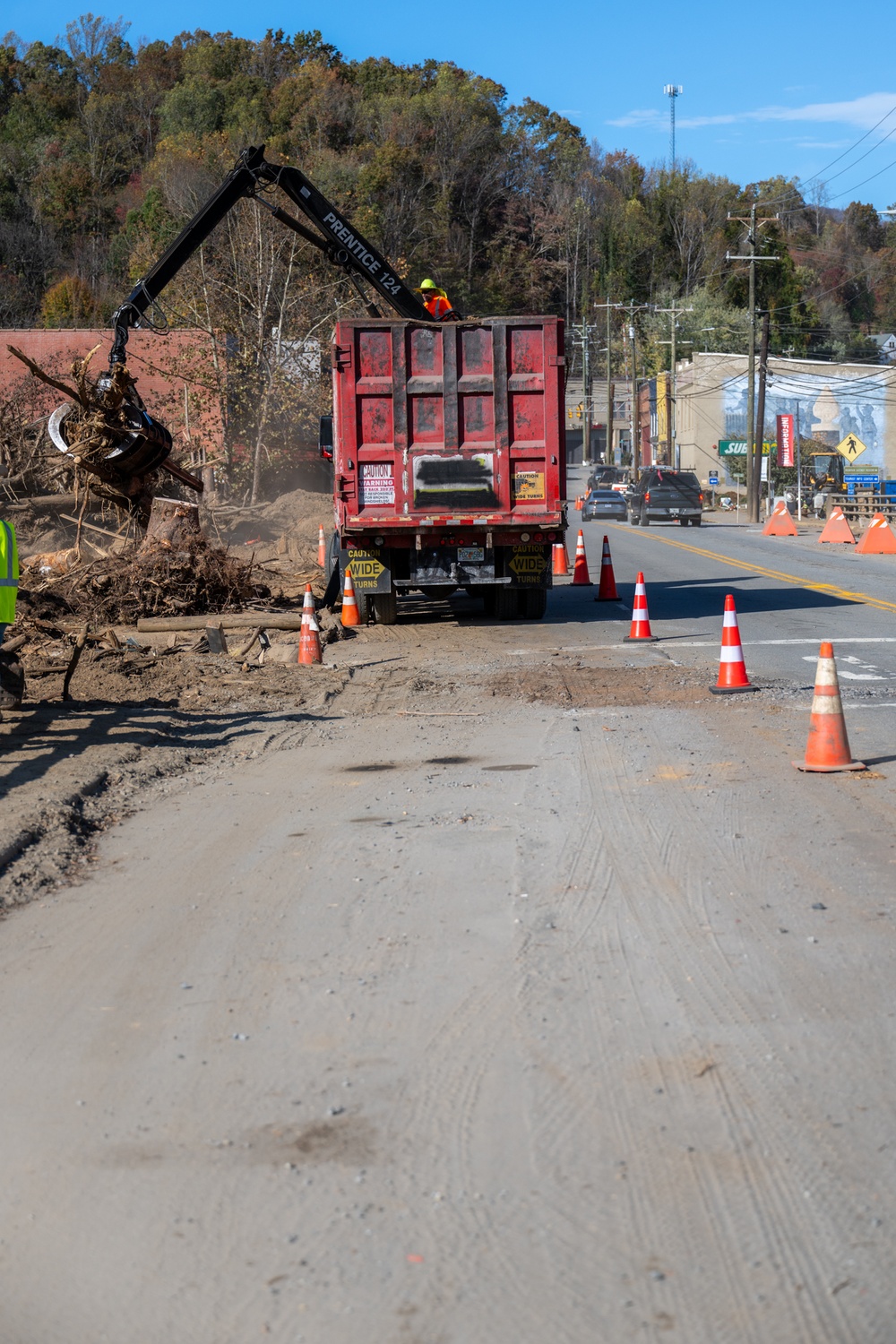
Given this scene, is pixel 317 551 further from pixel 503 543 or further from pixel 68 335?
pixel 68 335

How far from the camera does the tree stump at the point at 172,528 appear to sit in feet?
57.0

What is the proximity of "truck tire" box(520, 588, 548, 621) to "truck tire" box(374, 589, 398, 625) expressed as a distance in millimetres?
1609

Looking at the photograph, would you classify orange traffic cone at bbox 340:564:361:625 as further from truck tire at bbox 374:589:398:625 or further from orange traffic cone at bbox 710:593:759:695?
orange traffic cone at bbox 710:593:759:695

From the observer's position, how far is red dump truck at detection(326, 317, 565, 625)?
15.6m

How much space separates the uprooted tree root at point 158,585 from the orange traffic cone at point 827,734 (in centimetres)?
997

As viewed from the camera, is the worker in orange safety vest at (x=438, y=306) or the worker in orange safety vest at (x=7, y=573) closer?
the worker in orange safety vest at (x=7, y=573)

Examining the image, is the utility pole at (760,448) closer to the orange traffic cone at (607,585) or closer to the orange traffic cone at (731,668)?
the orange traffic cone at (607,585)

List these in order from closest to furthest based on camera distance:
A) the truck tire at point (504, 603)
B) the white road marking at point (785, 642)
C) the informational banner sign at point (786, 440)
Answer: the white road marking at point (785, 642)
the truck tire at point (504, 603)
the informational banner sign at point (786, 440)

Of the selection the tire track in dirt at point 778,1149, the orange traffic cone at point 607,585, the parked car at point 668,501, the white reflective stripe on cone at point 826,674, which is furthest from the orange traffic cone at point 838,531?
the tire track in dirt at point 778,1149

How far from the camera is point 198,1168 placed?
141 inches

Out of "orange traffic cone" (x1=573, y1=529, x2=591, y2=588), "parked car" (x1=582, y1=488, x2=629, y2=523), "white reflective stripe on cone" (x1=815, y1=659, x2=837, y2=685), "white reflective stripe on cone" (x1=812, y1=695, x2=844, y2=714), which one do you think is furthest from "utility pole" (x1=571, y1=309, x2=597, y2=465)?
"white reflective stripe on cone" (x1=812, y1=695, x2=844, y2=714)

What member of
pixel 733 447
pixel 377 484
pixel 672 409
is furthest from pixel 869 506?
pixel 672 409

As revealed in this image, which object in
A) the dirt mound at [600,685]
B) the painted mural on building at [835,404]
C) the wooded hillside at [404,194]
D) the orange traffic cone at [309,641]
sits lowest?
the dirt mound at [600,685]

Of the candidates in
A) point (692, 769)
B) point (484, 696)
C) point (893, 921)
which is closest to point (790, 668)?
point (484, 696)
